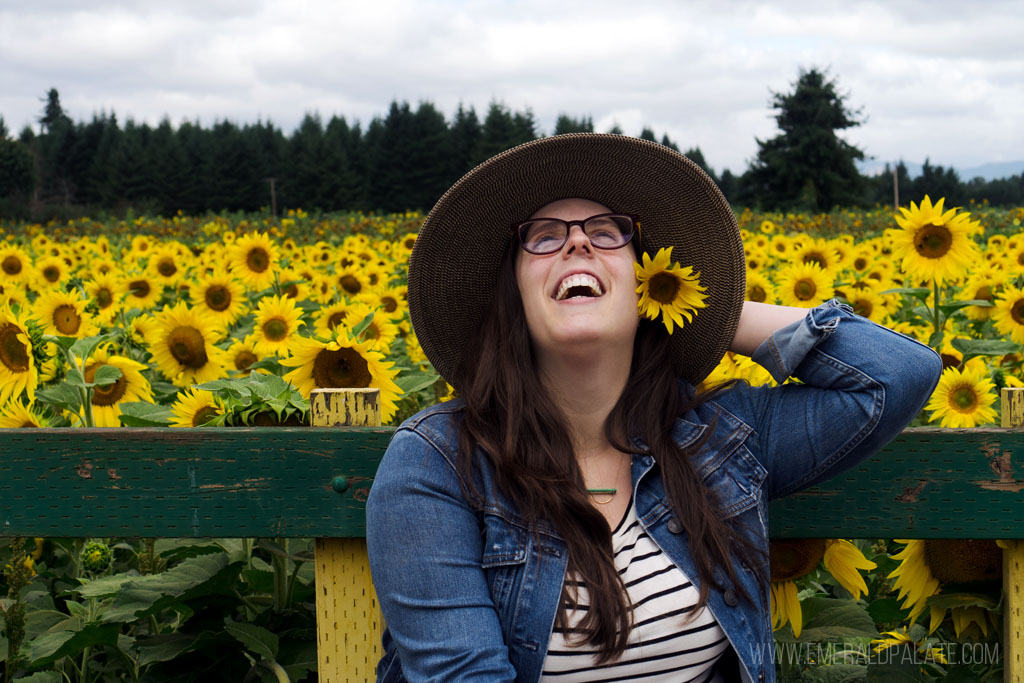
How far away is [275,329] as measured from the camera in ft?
12.3

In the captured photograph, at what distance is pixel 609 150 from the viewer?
6.21 ft

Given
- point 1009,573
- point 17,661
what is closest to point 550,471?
point 1009,573

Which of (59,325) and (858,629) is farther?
(59,325)

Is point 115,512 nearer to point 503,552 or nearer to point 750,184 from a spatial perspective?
point 503,552

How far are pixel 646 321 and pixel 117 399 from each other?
1.82m

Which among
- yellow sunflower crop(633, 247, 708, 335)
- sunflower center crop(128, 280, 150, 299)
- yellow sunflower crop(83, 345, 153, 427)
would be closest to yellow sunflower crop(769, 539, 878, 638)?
yellow sunflower crop(633, 247, 708, 335)

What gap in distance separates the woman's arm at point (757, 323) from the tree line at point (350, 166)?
107ft

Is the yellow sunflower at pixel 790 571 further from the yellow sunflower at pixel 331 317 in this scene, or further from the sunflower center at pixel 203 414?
the yellow sunflower at pixel 331 317

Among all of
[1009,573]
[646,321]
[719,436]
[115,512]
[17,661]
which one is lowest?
[17,661]

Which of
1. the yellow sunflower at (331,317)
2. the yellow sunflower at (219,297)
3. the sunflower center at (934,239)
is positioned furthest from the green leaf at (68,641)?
the sunflower center at (934,239)

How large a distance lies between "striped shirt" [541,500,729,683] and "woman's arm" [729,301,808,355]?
0.49 meters

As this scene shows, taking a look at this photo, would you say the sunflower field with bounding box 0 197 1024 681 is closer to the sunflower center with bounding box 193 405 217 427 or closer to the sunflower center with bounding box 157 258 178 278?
the sunflower center with bounding box 193 405 217 427

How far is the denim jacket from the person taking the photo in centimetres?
158

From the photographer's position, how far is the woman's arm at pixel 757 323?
6.48 feet
